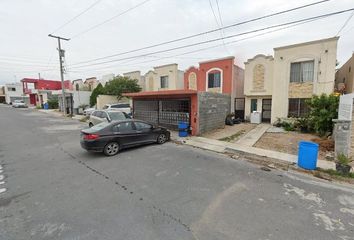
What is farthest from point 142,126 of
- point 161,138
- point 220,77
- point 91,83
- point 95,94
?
point 91,83

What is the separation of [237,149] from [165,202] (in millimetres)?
5185

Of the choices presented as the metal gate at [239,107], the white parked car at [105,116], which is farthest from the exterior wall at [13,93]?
the metal gate at [239,107]

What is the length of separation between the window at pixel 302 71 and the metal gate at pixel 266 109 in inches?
108

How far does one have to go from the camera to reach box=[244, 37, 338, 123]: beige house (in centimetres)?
1308

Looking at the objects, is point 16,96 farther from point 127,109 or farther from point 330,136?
point 330,136

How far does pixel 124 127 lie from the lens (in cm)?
817

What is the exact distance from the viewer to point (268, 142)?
964 centimetres

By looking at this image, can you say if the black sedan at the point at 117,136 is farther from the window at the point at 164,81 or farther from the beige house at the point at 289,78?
the window at the point at 164,81

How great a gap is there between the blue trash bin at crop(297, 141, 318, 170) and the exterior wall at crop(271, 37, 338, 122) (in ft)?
33.0

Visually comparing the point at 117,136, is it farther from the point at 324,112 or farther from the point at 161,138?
the point at 324,112

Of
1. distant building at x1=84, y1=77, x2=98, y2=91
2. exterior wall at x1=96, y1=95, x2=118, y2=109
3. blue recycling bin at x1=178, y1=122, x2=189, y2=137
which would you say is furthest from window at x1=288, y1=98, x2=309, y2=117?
distant building at x1=84, y1=77, x2=98, y2=91

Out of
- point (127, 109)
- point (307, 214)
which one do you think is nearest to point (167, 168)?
point (307, 214)

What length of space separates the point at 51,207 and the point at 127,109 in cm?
1761

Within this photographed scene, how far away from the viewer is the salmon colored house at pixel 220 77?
58.4 feet
